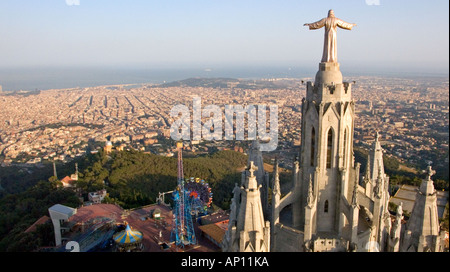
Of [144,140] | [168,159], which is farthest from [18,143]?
[168,159]

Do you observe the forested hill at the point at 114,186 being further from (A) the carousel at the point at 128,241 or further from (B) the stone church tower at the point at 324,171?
(B) the stone church tower at the point at 324,171

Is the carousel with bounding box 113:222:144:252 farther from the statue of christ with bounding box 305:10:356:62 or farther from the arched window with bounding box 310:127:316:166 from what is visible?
the statue of christ with bounding box 305:10:356:62

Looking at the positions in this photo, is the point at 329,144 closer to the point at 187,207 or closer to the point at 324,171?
the point at 324,171

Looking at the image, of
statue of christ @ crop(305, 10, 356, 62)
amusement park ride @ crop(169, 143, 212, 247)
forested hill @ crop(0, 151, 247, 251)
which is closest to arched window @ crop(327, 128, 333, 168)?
statue of christ @ crop(305, 10, 356, 62)

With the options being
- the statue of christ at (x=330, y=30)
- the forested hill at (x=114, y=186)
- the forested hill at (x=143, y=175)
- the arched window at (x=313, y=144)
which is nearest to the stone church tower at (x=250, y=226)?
the arched window at (x=313, y=144)

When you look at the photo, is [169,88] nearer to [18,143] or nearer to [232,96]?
[232,96]
